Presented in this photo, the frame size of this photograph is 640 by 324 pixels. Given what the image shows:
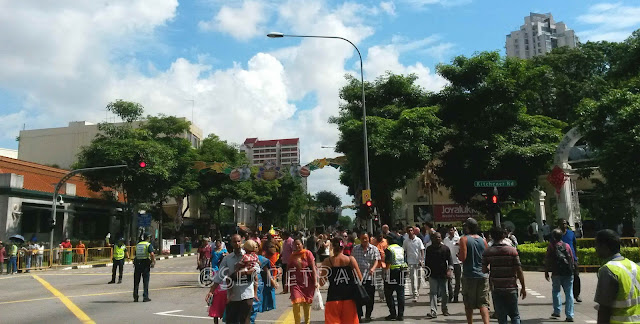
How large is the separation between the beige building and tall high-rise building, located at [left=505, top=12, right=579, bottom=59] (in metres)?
116

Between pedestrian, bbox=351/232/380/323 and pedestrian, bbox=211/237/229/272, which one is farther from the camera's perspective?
pedestrian, bbox=211/237/229/272

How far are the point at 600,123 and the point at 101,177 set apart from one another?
2935 cm

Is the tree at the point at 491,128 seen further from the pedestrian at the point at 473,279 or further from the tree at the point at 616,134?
the pedestrian at the point at 473,279

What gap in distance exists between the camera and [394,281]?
920 cm

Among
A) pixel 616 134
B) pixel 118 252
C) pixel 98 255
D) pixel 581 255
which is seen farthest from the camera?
pixel 98 255

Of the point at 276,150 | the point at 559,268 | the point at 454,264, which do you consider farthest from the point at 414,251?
the point at 276,150

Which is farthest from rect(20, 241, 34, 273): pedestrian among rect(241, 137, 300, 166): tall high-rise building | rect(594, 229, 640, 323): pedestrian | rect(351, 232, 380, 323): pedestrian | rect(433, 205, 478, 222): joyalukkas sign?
rect(241, 137, 300, 166): tall high-rise building

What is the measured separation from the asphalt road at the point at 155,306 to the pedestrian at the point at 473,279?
4.64 ft

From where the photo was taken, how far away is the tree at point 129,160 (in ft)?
108

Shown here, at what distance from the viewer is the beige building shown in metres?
56.3

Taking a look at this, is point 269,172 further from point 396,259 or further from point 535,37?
point 535,37

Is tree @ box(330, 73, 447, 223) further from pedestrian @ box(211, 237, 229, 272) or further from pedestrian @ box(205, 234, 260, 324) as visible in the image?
pedestrian @ box(205, 234, 260, 324)

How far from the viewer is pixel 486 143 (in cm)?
2627

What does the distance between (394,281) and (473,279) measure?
1843 millimetres
